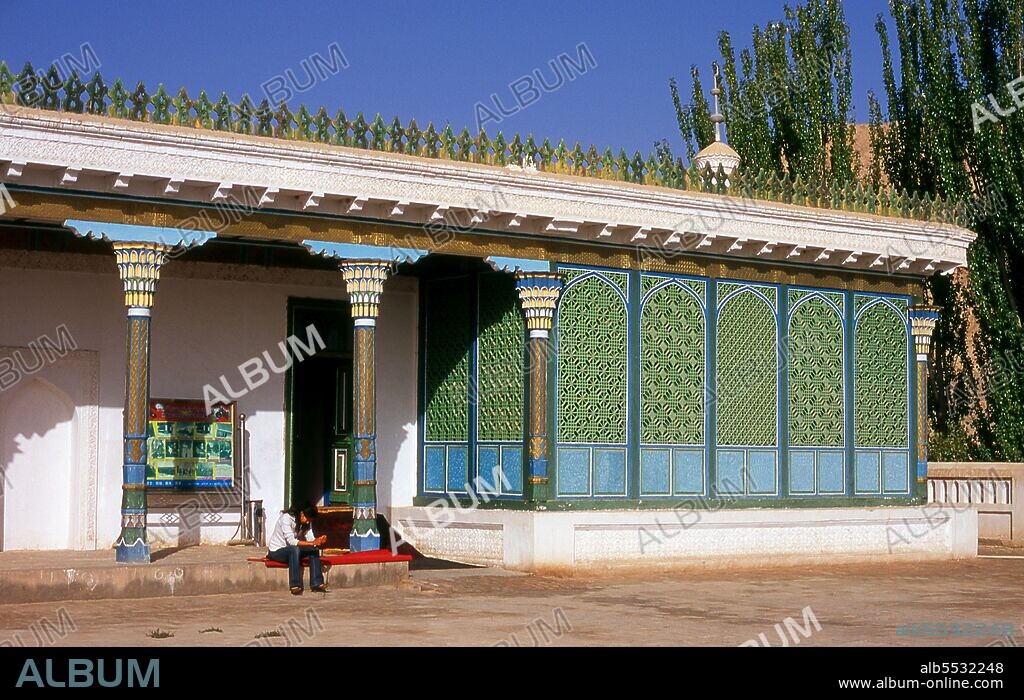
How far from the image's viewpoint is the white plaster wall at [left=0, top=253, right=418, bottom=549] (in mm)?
15758

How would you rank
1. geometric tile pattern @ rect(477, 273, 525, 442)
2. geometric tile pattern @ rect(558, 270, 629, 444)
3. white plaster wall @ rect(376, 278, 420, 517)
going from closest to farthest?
geometric tile pattern @ rect(558, 270, 629, 444)
geometric tile pattern @ rect(477, 273, 525, 442)
white plaster wall @ rect(376, 278, 420, 517)

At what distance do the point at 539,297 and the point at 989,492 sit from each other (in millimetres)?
10280

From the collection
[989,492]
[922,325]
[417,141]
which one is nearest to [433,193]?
A: [417,141]

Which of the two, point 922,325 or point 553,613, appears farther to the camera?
point 922,325

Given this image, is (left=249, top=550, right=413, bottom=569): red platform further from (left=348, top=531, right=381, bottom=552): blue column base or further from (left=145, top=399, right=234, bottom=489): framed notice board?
(left=145, top=399, right=234, bottom=489): framed notice board

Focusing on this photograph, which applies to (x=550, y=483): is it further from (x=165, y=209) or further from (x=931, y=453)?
(x=931, y=453)

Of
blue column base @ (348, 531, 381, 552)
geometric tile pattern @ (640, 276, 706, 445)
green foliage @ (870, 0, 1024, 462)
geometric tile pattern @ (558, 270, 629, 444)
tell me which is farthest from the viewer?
green foliage @ (870, 0, 1024, 462)

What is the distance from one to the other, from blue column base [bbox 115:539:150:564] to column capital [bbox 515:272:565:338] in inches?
200

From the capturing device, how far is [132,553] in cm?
1339

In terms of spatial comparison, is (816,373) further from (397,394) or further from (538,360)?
(397,394)

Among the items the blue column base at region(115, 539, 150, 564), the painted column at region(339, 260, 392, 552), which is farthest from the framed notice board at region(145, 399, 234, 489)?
the blue column base at region(115, 539, 150, 564)

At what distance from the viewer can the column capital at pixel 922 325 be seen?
19312mm

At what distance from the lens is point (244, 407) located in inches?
669

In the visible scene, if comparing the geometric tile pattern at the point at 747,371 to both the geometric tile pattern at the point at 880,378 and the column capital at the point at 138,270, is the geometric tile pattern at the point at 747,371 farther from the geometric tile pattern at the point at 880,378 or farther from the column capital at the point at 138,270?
the column capital at the point at 138,270
